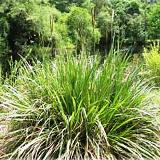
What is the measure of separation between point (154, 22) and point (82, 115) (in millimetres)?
24295

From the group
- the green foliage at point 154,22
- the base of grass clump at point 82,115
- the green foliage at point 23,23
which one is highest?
the base of grass clump at point 82,115

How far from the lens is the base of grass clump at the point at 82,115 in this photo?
3.21 metres

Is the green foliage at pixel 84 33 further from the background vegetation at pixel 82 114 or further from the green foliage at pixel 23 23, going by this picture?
the green foliage at pixel 23 23

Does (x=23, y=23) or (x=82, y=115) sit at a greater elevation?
(x=82, y=115)

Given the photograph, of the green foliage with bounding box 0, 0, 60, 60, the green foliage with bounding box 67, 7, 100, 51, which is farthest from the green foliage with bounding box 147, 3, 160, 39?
the green foliage with bounding box 0, 0, 60, 60

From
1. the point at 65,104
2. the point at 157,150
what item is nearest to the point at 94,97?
the point at 65,104

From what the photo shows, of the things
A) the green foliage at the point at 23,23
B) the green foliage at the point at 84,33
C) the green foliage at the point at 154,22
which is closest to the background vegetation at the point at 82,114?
the green foliage at the point at 84,33

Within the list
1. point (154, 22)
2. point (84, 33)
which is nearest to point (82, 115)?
point (84, 33)

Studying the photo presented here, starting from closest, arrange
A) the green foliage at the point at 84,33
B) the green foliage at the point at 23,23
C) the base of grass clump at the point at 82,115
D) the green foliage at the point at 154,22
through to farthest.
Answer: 1. the base of grass clump at the point at 82,115
2. the green foliage at the point at 84,33
3. the green foliage at the point at 23,23
4. the green foliage at the point at 154,22

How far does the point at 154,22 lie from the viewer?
26922 mm

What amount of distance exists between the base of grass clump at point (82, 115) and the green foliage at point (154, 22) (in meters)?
22.8

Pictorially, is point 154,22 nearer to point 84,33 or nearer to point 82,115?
point 84,33

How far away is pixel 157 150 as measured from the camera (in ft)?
10.7

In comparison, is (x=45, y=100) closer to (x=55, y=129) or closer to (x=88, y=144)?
(x=55, y=129)
